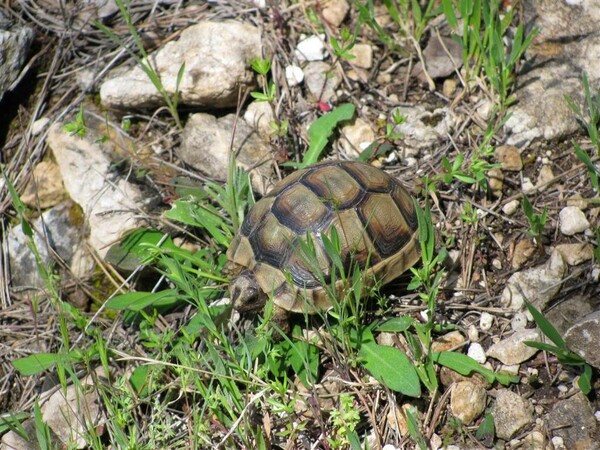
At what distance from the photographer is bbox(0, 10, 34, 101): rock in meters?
4.50

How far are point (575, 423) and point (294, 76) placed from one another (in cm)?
272

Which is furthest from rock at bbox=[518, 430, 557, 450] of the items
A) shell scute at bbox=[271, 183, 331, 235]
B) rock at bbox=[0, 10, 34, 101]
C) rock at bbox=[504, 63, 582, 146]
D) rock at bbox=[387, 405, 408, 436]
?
rock at bbox=[0, 10, 34, 101]

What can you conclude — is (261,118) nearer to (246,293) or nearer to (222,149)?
(222,149)

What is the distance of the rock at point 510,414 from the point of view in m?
2.93

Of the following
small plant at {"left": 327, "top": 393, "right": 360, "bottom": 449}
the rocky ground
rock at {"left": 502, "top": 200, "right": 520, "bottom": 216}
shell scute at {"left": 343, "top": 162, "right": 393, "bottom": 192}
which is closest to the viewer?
small plant at {"left": 327, "top": 393, "right": 360, "bottom": 449}

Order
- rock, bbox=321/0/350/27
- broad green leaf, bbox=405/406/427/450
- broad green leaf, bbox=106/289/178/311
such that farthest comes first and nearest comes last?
rock, bbox=321/0/350/27 → broad green leaf, bbox=106/289/178/311 → broad green leaf, bbox=405/406/427/450

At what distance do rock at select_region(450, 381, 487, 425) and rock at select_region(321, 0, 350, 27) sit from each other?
2729 mm

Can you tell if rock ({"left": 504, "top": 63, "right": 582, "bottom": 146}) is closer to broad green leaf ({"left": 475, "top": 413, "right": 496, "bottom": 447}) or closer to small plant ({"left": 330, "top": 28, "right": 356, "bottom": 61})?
small plant ({"left": 330, "top": 28, "right": 356, "bottom": 61})

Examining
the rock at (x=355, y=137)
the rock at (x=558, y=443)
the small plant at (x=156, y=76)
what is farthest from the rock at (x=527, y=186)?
the small plant at (x=156, y=76)

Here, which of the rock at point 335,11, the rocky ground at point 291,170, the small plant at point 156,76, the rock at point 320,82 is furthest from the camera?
the rock at point 335,11

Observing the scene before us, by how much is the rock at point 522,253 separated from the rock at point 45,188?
9.20 feet

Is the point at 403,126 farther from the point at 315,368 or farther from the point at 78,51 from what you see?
the point at 78,51

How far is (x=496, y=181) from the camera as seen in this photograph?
151 inches

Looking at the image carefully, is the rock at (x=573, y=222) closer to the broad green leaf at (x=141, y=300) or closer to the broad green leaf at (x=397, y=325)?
the broad green leaf at (x=397, y=325)
